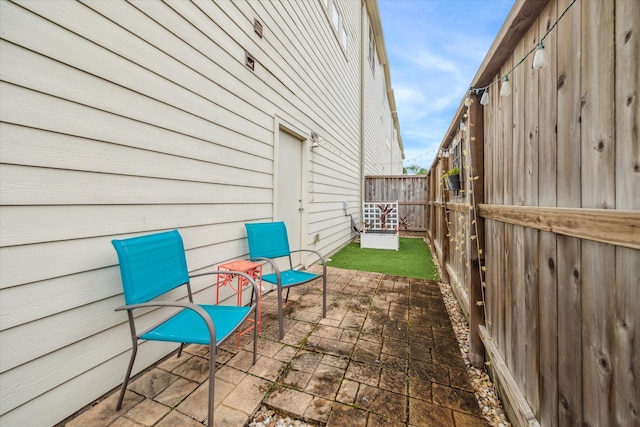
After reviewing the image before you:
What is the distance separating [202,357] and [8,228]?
134 centimetres

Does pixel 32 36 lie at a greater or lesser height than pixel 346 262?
greater

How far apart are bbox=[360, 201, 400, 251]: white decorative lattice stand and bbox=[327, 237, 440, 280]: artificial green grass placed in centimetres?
20

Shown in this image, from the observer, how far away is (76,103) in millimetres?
1378

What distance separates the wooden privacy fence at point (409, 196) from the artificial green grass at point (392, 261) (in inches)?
79.8

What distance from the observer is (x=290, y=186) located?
149 inches

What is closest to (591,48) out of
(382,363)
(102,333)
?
(382,363)

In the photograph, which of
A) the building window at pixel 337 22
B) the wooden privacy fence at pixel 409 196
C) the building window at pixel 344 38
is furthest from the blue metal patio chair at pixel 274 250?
the wooden privacy fence at pixel 409 196

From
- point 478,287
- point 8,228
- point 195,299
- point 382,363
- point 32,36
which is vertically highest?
point 32,36

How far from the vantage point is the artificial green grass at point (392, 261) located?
4.26 metres

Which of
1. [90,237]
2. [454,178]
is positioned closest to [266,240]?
[90,237]

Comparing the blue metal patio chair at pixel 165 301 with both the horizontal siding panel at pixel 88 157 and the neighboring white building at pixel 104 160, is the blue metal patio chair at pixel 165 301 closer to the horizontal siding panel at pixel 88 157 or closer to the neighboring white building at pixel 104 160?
the neighboring white building at pixel 104 160

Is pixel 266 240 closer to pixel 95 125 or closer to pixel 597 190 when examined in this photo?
pixel 95 125

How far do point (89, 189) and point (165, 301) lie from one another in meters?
0.75

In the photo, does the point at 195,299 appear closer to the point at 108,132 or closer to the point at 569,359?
the point at 108,132
